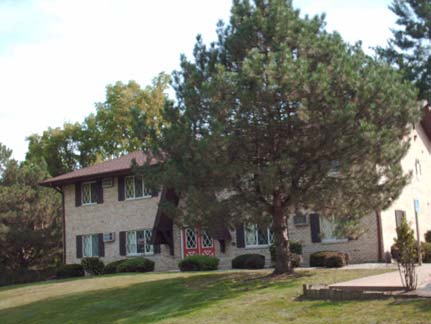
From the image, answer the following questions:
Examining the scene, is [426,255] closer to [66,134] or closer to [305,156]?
[305,156]

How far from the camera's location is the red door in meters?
28.1

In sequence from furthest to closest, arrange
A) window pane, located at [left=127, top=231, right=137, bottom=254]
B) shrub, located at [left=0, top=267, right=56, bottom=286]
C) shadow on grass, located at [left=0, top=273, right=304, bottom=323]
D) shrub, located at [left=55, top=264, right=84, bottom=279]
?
shrub, located at [left=0, top=267, right=56, bottom=286] < window pane, located at [left=127, top=231, right=137, bottom=254] < shrub, located at [left=55, top=264, right=84, bottom=279] < shadow on grass, located at [left=0, top=273, right=304, bottom=323]

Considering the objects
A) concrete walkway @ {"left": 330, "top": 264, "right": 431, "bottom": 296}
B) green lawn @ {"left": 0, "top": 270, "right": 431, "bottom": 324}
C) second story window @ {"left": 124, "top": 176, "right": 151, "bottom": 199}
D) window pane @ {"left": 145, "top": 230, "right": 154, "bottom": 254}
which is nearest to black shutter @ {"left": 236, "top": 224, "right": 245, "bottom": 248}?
green lawn @ {"left": 0, "top": 270, "right": 431, "bottom": 324}

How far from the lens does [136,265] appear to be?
27.6m

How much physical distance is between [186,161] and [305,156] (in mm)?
3237

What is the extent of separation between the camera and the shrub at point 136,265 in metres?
27.6

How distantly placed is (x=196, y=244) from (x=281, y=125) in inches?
527

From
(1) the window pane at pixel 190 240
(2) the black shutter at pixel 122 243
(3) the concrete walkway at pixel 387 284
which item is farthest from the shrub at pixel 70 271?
(3) the concrete walkway at pixel 387 284

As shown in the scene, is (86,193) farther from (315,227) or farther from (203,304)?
(203,304)

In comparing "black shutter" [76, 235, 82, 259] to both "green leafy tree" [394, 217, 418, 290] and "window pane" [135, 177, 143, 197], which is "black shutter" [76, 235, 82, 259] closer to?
"window pane" [135, 177, 143, 197]

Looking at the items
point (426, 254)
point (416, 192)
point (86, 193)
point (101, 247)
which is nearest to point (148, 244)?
point (101, 247)

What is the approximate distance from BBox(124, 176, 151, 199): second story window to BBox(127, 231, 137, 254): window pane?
1.88 m

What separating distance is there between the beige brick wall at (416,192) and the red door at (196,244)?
8.02 metres

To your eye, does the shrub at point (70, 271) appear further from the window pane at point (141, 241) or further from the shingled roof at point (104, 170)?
the shingled roof at point (104, 170)
